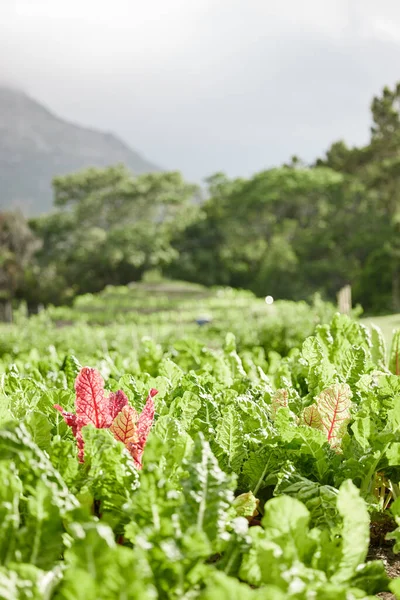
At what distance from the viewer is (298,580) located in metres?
0.76

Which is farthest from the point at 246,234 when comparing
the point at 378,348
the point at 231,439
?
the point at 231,439

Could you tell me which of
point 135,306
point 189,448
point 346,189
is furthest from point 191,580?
point 346,189

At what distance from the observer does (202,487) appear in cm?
89

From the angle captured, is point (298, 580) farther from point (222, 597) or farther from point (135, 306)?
point (135, 306)

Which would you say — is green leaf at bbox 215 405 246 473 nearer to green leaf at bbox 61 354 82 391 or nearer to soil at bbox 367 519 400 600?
soil at bbox 367 519 400 600

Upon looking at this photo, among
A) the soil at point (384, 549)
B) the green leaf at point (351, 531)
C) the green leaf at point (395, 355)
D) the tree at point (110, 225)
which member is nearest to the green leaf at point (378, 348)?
the green leaf at point (395, 355)

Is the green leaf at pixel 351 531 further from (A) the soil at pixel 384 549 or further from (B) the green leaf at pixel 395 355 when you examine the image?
(B) the green leaf at pixel 395 355

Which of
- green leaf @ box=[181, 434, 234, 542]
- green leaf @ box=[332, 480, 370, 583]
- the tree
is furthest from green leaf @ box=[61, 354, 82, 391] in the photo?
the tree

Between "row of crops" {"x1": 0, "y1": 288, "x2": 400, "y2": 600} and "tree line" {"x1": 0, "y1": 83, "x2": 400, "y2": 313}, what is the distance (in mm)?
27468

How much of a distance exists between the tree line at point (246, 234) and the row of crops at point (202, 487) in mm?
27468

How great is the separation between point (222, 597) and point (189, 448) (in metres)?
0.43

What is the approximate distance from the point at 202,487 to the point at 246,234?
3348 cm

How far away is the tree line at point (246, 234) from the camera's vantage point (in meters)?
30.0

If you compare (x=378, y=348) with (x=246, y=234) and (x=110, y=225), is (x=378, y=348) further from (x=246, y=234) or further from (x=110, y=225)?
(x=110, y=225)
